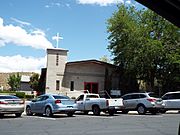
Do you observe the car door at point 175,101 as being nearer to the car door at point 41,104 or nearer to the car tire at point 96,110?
the car tire at point 96,110

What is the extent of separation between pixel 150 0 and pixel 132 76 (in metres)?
36.6

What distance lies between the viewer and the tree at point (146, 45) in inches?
1471

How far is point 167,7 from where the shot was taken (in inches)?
174

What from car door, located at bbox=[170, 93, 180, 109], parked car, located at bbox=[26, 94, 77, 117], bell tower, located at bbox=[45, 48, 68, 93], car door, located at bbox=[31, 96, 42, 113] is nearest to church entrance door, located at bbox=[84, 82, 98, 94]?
bell tower, located at bbox=[45, 48, 68, 93]

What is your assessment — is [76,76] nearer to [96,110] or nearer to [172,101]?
[172,101]

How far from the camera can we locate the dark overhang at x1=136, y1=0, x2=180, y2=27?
4.22 m

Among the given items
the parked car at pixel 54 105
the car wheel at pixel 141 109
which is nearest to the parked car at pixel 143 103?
the car wheel at pixel 141 109

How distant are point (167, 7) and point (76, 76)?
3419 cm

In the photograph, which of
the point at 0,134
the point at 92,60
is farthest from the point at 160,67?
the point at 0,134

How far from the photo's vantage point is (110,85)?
4041 centimetres

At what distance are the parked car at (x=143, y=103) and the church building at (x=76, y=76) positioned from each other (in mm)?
11817

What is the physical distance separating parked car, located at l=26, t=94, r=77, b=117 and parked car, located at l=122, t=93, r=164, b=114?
5.28 meters

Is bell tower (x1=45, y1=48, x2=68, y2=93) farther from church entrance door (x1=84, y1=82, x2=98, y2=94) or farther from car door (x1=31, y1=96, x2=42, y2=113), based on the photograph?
car door (x1=31, y1=96, x2=42, y2=113)

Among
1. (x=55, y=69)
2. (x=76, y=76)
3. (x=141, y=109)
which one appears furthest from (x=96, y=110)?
(x=76, y=76)
